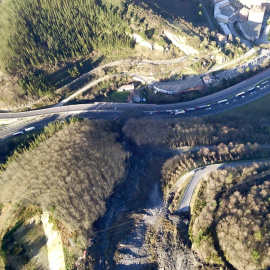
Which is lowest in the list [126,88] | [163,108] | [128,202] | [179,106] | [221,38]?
[128,202]

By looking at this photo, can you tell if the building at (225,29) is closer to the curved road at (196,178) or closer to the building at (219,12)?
the building at (219,12)

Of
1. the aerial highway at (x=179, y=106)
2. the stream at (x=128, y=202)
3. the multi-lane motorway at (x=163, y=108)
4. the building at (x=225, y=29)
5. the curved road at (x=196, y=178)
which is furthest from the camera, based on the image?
the building at (x=225, y=29)

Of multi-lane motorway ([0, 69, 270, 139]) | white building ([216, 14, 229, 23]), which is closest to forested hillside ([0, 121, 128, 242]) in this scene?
multi-lane motorway ([0, 69, 270, 139])

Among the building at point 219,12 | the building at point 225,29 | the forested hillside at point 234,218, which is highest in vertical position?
the building at point 219,12

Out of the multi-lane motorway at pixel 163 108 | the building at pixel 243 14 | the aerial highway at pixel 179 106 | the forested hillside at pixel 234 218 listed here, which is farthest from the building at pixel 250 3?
the forested hillside at pixel 234 218

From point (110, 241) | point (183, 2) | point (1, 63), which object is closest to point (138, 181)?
point (110, 241)

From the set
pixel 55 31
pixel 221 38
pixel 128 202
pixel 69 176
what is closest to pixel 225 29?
pixel 221 38

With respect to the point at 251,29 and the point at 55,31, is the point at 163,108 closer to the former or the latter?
the point at 55,31
